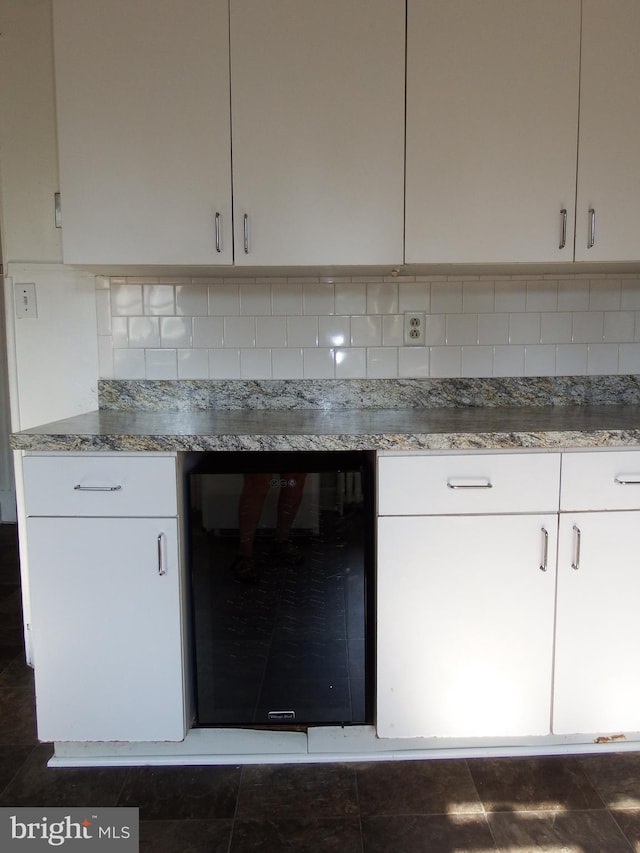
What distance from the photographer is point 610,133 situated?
1639mm

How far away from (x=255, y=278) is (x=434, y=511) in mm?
1052

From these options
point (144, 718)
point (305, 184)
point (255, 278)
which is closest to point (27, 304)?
point (255, 278)

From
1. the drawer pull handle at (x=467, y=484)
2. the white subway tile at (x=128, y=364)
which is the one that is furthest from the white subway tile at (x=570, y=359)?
the white subway tile at (x=128, y=364)

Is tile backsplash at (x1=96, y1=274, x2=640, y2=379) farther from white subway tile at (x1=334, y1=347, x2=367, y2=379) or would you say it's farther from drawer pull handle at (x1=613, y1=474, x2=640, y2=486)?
drawer pull handle at (x1=613, y1=474, x2=640, y2=486)

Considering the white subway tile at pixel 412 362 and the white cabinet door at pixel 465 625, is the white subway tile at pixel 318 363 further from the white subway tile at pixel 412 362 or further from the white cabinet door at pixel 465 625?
the white cabinet door at pixel 465 625

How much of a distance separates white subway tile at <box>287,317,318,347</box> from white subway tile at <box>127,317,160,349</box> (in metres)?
0.47

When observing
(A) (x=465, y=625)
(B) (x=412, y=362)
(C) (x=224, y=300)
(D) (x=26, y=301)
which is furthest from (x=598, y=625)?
(D) (x=26, y=301)

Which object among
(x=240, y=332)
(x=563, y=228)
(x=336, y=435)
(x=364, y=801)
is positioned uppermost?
(x=563, y=228)

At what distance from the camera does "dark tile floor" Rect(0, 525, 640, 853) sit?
50.9 inches

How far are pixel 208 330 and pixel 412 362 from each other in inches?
29.2

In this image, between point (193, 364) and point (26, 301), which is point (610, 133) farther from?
point (26, 301)

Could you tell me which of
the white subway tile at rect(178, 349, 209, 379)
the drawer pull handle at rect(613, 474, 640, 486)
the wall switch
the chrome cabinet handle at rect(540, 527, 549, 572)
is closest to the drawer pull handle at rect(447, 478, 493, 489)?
the chrome cabinet handle at rect(540, 527, 549, 572)

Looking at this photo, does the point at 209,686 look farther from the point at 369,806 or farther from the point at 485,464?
the point at 485,464

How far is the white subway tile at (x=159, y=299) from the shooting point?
78.2 inches
